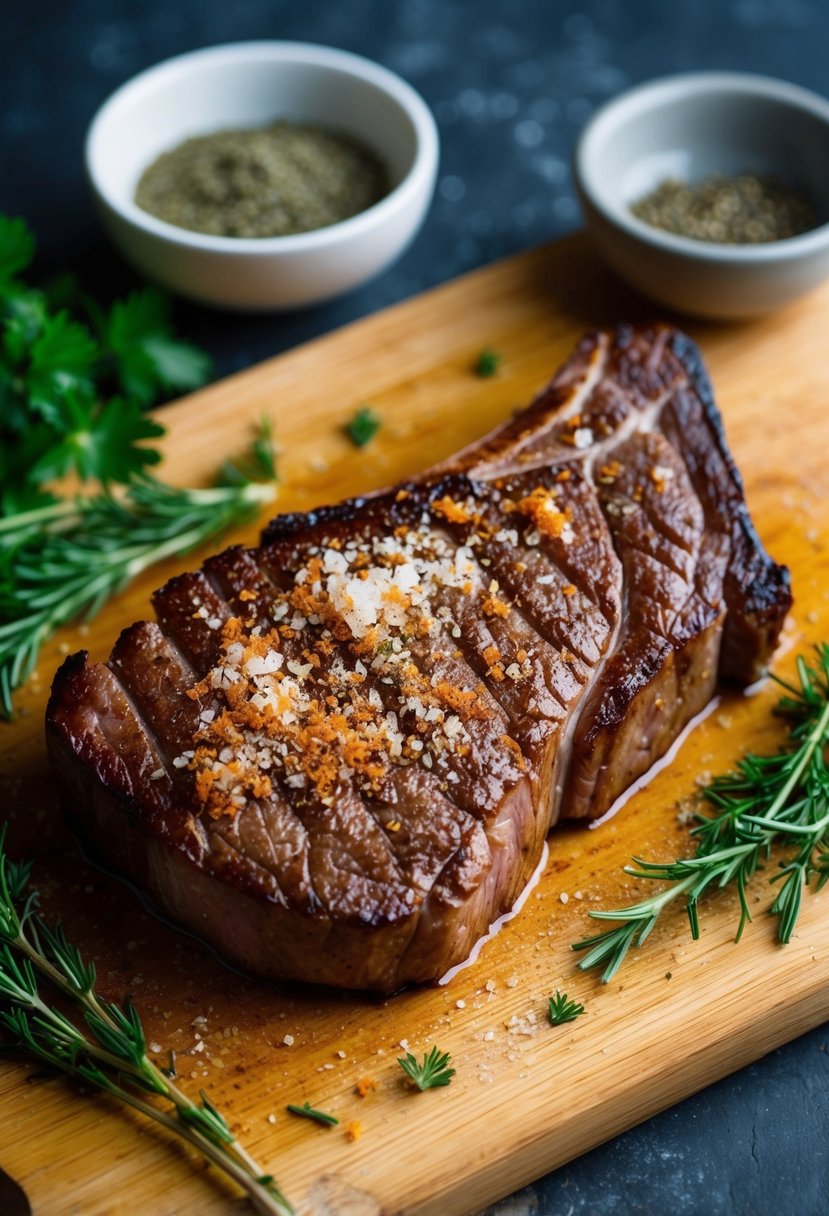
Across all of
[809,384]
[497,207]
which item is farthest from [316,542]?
[497,207]

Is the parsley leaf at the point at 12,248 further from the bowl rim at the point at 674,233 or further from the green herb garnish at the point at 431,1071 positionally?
the green herb garnish at the point at 431,1071

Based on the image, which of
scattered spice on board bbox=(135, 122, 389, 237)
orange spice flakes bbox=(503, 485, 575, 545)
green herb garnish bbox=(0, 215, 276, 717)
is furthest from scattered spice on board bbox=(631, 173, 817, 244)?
green herb garnish bbox=(0, 215, 276, 717)

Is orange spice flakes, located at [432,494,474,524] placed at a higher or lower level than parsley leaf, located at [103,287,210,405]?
higher

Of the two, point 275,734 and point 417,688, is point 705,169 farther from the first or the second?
point 275,734

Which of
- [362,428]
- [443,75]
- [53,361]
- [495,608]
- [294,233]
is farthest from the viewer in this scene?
[443,75]

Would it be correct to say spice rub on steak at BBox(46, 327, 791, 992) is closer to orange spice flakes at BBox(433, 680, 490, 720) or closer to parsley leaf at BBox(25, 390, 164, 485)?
orange spice flakes at BBox(433, 680, 490, 720)

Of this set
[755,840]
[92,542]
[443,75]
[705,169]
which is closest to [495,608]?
[755,840]
